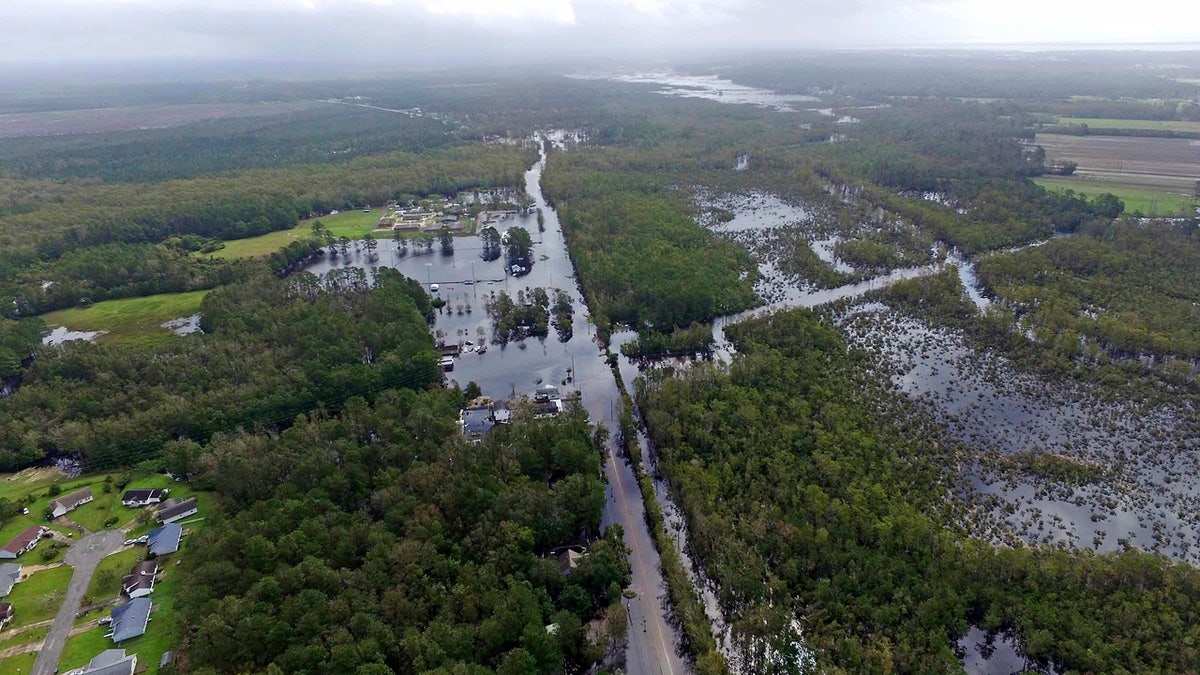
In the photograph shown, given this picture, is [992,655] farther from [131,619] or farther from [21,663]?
[21,663]

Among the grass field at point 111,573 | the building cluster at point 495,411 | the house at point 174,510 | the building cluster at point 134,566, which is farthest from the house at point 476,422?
the grass field at point 111,573

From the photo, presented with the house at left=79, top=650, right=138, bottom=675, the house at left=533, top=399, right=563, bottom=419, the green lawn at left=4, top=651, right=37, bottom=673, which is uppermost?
the house at left=533, top=399, right=563, bottom=419

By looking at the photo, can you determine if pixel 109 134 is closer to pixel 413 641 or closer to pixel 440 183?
pixel 440 183

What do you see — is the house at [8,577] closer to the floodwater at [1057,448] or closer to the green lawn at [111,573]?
the green lawn at [111,573]

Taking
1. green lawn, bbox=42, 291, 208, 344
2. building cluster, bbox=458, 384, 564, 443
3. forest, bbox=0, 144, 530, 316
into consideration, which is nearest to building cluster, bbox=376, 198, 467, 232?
forest, bbox=0, 144, 530, 316

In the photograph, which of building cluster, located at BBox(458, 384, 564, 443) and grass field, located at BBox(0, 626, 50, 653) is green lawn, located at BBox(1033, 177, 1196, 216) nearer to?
building cluster, located at BBox(458, 384, 564, 443)

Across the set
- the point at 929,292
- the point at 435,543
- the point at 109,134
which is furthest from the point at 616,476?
the point at 109,134

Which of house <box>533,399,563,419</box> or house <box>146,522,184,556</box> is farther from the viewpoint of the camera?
house <box>533,399,563,419</box>

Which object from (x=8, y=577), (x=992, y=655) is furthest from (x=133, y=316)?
(x=992, y=655)
